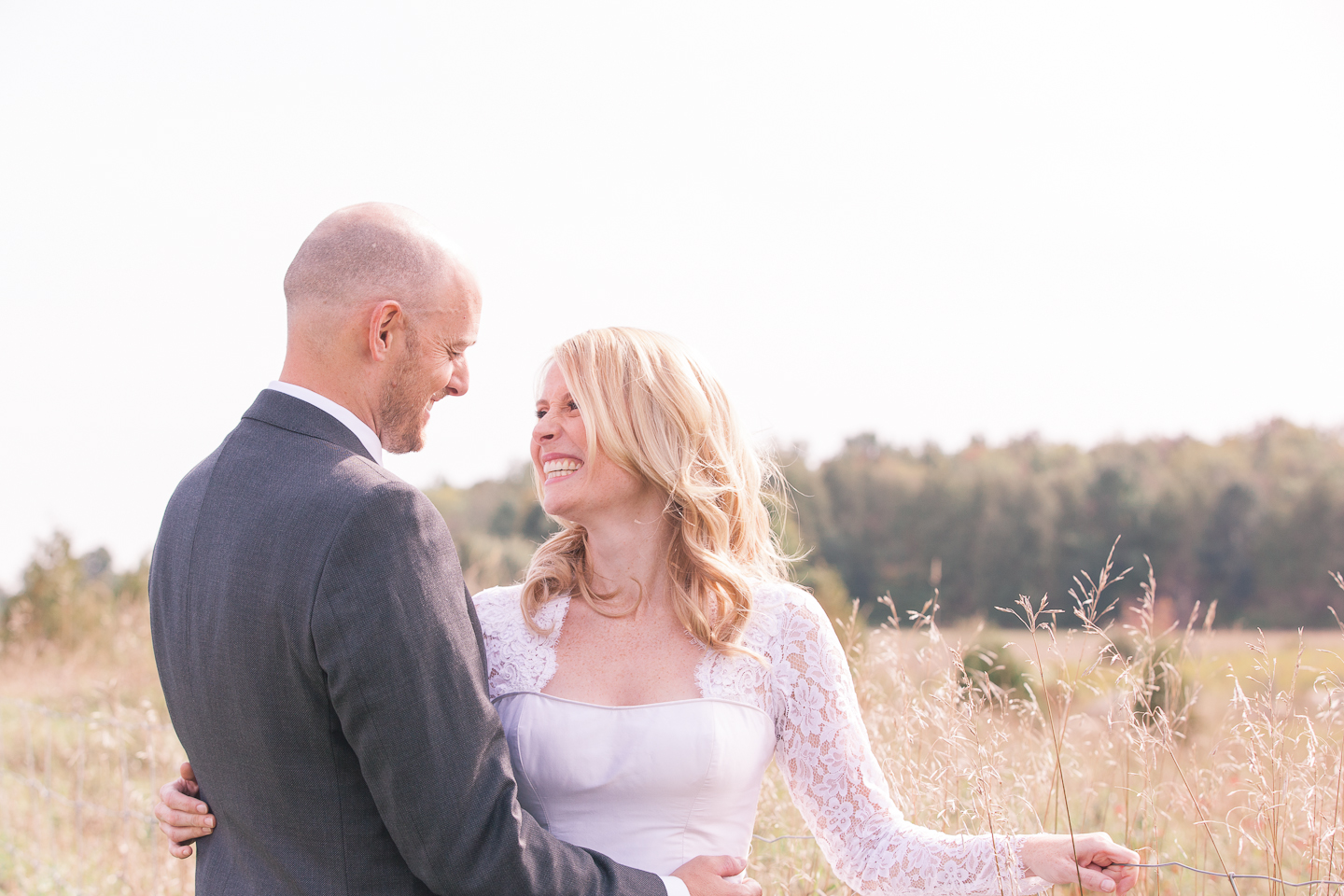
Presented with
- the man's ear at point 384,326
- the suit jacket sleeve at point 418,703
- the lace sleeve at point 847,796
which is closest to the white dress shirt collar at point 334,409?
the man's ear at point 384,326

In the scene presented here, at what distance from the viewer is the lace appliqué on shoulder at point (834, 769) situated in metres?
2.20

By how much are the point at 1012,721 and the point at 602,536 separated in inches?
79.3

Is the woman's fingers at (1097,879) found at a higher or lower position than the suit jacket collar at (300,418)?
lower

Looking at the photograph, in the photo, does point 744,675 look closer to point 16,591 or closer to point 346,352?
point 346,352

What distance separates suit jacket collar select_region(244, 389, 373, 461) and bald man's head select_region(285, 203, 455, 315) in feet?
0.63

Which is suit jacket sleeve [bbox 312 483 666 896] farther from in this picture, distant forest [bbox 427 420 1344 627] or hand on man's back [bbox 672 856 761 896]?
distant forest [bbox 427 420 1344 627]

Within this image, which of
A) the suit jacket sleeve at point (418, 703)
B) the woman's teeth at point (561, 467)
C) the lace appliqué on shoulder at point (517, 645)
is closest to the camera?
the suit jacket sleeve at point (418, 703)

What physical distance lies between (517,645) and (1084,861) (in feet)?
4.81

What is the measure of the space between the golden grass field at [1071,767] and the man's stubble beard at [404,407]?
1.40m

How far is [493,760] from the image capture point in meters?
1.78

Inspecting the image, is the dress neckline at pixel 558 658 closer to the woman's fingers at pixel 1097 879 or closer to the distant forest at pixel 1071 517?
the woman's fingers at pixel 1097 879

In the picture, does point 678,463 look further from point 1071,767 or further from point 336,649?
point 1071,767

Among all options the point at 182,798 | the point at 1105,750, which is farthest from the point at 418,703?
the point at 1105,750

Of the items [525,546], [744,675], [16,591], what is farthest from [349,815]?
[525,546]
